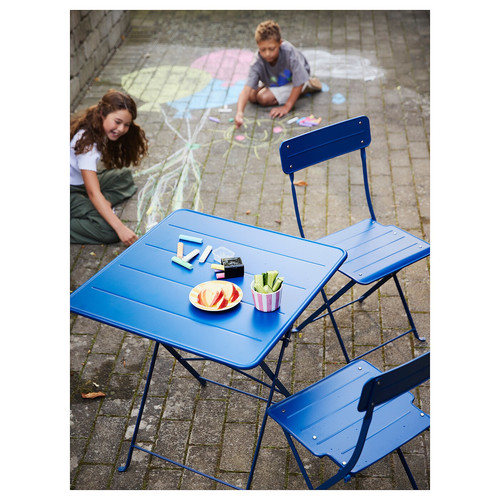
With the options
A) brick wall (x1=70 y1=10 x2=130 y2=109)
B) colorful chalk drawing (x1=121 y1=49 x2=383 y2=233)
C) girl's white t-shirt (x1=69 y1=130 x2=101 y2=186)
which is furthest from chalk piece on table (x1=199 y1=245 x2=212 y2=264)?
brick wall (x1=70 y1=10 x2=130 y2=109)

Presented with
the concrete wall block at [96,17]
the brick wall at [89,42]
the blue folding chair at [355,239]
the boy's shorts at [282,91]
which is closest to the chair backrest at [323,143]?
the blue folding chair at [355,239]

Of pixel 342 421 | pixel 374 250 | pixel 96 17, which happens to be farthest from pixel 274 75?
pixel 342 421

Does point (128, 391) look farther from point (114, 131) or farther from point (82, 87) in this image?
point (82, 87)

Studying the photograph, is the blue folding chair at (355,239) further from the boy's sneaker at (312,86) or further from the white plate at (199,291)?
the boy's sneaker at (312,86)

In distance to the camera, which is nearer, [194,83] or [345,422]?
[345,422]

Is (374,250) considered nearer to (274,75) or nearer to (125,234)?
(125,234)

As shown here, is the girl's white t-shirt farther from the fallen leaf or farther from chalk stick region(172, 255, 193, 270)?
chalk stick region(172, 255, 193, 270)

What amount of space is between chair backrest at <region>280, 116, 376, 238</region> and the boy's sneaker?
278 cm

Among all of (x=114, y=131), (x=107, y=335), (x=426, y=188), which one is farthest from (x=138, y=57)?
(x=107, y=335)

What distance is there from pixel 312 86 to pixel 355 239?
3186 millimetres

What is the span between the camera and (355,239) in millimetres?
3434

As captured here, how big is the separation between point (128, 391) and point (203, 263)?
103cm

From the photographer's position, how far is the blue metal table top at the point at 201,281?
2.38 m

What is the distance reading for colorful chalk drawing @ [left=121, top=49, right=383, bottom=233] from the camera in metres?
5.01
